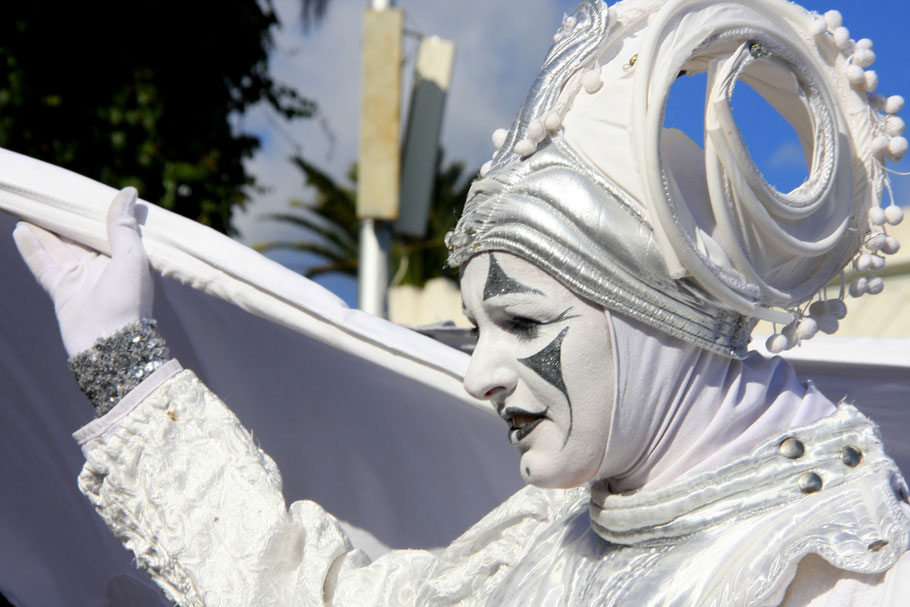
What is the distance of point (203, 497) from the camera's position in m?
1.70

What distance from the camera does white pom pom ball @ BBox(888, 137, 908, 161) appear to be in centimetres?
136

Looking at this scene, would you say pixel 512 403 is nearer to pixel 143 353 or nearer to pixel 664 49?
pixel 664 49

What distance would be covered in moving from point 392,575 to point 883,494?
31.5 inches

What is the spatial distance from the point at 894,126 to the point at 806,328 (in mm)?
275

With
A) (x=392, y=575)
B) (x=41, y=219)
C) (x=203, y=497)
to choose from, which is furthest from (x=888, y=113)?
(x=41, y=219)

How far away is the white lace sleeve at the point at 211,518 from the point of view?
5.47 feet

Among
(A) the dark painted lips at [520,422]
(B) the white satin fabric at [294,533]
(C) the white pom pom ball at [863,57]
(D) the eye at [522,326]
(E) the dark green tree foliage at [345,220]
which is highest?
(E) the dark green tree foliage at [345,220]

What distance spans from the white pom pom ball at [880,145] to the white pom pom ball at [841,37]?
0.40 ft

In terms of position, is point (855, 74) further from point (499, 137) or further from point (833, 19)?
point (499, 137)

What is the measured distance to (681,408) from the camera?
4.37 feet

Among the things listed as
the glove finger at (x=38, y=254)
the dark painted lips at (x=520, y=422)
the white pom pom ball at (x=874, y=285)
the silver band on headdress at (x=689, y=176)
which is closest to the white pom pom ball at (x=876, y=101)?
the silver band on headdress at (x=689, y=176)

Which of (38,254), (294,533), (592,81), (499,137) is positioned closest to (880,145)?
(592,81)

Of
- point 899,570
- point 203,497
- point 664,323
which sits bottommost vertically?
point 899,570

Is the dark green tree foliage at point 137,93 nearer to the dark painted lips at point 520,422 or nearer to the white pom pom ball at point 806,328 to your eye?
the dark painted lips at point 520,422
